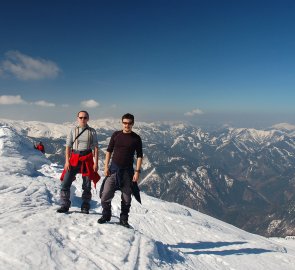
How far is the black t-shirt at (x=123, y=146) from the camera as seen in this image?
11.5 metres

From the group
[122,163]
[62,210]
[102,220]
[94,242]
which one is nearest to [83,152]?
[122,163]

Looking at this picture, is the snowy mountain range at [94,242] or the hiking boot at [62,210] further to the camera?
the hiking boot at [62,210]

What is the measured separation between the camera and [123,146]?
37.6ft

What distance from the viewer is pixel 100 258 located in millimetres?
9203

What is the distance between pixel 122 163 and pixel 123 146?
632 millimetres

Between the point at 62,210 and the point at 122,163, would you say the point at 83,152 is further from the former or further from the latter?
the point at 62,210

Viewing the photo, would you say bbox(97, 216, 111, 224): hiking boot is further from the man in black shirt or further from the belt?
the belt

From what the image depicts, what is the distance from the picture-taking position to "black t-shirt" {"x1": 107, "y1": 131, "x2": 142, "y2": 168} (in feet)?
37.6

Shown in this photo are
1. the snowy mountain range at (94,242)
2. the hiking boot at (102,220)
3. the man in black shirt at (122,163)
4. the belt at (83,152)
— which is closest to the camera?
the snowy mountain range at (94,242)

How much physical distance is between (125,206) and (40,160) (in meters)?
25.1

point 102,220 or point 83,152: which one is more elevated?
point 83,152

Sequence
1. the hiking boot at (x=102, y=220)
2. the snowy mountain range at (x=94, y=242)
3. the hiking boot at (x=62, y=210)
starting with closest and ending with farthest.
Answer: the snowy mountain range at (x=94, y=242)
the hiking boot at (x=102, y=220)
the hiking boot at (x=62, y=210)

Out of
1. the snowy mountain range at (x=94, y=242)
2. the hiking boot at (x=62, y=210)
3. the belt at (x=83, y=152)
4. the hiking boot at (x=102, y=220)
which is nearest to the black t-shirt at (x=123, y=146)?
the belt at (x=83, y=152)

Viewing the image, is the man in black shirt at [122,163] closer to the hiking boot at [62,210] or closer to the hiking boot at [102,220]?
the hiking boot at [102,220]
